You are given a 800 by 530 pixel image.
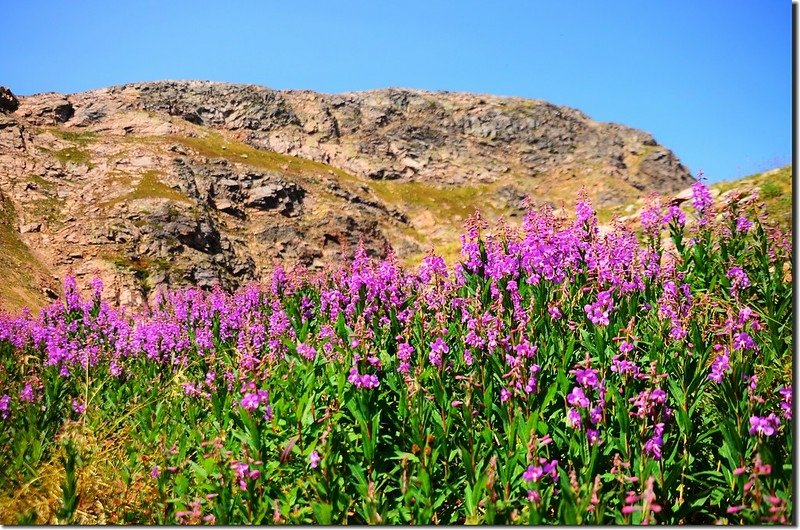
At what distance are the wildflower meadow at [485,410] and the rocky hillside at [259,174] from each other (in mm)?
5324

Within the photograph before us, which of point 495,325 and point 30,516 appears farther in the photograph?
point 495,325

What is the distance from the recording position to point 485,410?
4.18m

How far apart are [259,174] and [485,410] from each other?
139ft

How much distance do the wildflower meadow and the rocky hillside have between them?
17.5 feet

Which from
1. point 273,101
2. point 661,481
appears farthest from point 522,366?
point 273,101

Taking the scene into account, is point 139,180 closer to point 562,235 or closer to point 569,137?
point 562,235

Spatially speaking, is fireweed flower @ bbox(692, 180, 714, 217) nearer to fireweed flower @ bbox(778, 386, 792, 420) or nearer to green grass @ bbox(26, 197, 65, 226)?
fireweed flower @ bbox(778, 386, 792, 420)

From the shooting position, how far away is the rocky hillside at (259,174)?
2956 centimetres

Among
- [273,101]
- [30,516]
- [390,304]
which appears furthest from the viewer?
[273,101]

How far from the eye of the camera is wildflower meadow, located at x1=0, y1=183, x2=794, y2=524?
3443 mm

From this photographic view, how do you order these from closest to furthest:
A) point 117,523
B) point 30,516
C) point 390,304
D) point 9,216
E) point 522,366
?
point 30,516 < point 522,366 < point 117,523 < point 390,304 < point 9,216

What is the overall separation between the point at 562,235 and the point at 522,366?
3288mm

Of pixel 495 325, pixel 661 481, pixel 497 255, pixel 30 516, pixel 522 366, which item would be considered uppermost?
pixel 497 255

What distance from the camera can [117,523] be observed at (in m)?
4.45
